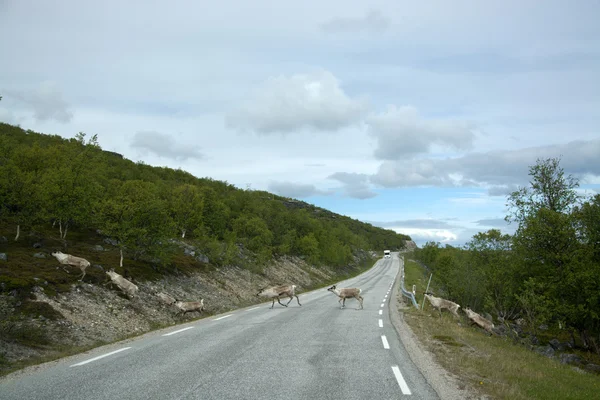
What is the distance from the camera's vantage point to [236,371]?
27.7 ft

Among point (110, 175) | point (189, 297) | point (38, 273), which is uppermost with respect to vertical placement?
point (110, 175)

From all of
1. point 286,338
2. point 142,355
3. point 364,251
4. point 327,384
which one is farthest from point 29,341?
point 364,251

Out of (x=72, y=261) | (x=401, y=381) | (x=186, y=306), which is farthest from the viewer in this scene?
(x=186, y=306)

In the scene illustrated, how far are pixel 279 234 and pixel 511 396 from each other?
60.6 m

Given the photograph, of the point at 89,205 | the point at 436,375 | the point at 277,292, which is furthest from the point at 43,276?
the point at 436,375

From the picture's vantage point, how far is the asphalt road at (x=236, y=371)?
23.1 ft

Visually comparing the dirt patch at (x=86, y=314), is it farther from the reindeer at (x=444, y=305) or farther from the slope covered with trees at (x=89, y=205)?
the reindeer at (x=444, y=305)

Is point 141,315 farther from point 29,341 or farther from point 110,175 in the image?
point 110,175

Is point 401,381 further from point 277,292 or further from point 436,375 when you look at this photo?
point 277,292

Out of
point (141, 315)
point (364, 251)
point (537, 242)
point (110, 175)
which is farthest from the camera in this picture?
point (364, 251)

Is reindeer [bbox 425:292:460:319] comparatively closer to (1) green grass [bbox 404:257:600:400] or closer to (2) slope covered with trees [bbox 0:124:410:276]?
(1) green grass [bbox 404:257:600:400]

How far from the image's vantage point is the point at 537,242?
30781mm

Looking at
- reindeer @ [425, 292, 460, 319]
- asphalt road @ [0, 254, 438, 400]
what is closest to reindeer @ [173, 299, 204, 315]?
asphalt road @ [0, 254, 438, 400]

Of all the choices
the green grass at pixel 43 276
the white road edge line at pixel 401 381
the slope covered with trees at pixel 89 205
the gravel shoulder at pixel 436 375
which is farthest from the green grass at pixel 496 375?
the slope covered with trees at pixel 89 205
